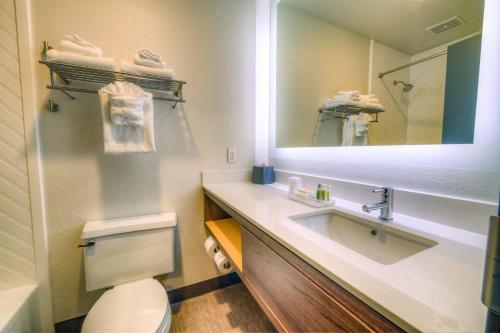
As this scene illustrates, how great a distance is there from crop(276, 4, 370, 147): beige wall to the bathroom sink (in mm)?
495

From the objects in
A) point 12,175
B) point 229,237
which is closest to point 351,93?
point 229,237

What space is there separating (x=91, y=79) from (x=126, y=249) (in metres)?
0.97

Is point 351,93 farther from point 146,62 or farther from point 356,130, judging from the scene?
point 146,62

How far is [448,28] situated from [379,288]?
3.06 ft

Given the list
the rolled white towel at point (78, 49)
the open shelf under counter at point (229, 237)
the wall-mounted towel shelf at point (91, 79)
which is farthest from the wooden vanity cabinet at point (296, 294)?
the rolled white towel at point (78, 49)

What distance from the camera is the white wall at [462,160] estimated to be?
24.3 inches

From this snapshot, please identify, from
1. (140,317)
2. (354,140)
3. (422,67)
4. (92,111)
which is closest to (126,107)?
(92,111)

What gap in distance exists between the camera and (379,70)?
94 cm

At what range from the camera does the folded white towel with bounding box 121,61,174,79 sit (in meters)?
1.07

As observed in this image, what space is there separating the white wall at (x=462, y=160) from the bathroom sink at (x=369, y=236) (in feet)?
0.74

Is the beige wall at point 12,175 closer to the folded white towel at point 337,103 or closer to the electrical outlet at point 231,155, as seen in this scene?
the electrical outlet at point 231,155

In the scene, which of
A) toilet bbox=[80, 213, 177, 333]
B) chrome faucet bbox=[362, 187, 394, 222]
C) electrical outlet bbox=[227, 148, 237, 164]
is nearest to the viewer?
chrome faucet bbox=[362, 187, 394, 222]

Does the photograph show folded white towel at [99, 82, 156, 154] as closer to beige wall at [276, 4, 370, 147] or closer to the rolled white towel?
the rolled white towel

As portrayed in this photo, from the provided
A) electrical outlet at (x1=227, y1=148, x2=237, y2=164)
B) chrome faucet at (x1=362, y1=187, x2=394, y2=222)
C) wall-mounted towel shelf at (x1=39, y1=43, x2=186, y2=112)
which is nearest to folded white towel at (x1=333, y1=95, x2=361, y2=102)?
chrome faucet at (x1=362, y1=187, x2=394, y2=222)
